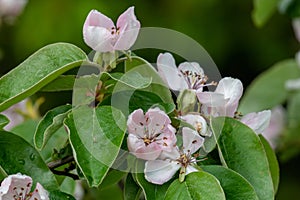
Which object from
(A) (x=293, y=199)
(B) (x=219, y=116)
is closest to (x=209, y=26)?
(A) (x=293, y=199)

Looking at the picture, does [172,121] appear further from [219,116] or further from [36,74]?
[36,74]

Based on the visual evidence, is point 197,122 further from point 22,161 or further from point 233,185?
point 22,161

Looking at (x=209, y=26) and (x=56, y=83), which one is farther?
(x=209, y=26)

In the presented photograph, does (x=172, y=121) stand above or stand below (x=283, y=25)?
above

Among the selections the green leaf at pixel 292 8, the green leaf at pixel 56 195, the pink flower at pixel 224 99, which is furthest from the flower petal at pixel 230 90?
the green leaf at pixel 292 8

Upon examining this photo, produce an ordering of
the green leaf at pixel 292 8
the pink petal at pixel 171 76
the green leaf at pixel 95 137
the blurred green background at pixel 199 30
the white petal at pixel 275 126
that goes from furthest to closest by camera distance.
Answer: the blurred green background at pixel 199 30, the white petal at pixel 275 126, the green leaf at pixel 292 8, the pink petal at pixel 171 76, the green leaf at pixel 95 137

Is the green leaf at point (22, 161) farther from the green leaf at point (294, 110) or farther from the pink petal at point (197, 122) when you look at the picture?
the green leaf at point (294, 110)
